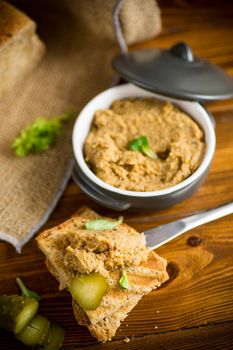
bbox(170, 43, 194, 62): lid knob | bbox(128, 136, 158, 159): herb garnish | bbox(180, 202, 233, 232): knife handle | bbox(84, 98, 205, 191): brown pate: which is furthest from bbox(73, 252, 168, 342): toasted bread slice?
bbox(170, 43, 194, 62): lid knob

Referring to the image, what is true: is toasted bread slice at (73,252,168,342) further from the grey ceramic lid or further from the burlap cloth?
the grey ceramic lid

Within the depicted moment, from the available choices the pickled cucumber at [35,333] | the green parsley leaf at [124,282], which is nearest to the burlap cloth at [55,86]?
the pickled cucumber at [35,333]

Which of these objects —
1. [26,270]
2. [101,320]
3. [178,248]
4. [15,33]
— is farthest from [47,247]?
[15,33]

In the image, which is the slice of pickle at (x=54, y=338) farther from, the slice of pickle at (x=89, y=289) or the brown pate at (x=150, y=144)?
the brown pate at (x=150, y=144)

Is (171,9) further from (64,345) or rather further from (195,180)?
(64,345)

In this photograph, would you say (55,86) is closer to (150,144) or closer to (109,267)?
(150,144)

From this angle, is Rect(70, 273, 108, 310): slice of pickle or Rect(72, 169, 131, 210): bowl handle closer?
Rect(70, 273, 108, 310): slice of pickle
